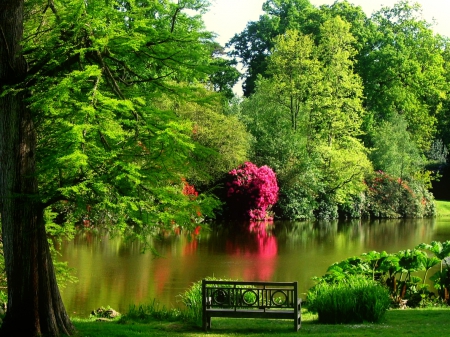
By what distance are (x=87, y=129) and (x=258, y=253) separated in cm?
1582

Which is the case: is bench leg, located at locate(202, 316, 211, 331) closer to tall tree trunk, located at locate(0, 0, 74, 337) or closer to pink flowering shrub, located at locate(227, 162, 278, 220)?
tall tree trunk, located at locate(0, 0, 74, 337)

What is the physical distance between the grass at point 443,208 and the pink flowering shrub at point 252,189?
14950 millimetres

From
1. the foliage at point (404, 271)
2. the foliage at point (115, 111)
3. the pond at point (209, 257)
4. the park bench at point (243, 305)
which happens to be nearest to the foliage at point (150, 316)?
the pond at point (209, 257)

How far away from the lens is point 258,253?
844 inches

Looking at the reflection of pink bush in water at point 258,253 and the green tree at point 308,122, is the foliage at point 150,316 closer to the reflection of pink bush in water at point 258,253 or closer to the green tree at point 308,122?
the reflection of pink bush in water at point 258,253

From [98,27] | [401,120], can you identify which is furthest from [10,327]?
[401,120]

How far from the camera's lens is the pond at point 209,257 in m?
14.1

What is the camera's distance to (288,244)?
78.8ft

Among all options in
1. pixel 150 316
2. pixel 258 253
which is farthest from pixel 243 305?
pixel 258 253

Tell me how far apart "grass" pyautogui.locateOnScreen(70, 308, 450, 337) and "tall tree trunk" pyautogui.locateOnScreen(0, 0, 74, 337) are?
0.74 meters

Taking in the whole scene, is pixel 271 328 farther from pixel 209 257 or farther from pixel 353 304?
pixel 209 257

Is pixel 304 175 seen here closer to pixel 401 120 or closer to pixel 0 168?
pixel 401 120

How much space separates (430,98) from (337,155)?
1598 cm

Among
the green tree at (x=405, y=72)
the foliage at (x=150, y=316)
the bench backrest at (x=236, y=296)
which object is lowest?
the foliage at (x=150, y=316)
